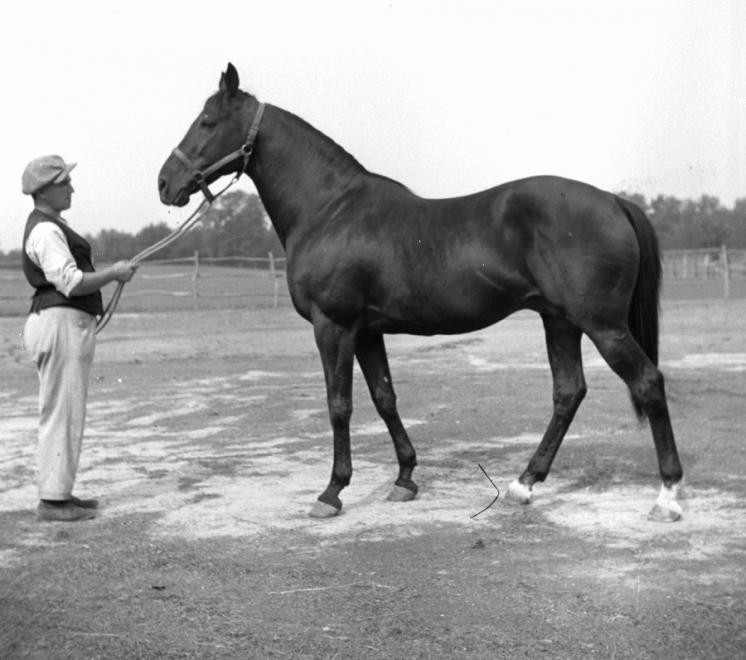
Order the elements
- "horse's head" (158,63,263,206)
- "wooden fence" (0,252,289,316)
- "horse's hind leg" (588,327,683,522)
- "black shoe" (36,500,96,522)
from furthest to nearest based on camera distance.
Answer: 1. "wooden fence" (0,252,289,316)
2. "horse's head" (158,63,263,206)
3. "black shoe" (36,500,96,522)
4. "horse's hind leg" (588,327,683,522)

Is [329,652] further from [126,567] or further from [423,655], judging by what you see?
[126,567]

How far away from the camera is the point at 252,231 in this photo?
3116 centimetres

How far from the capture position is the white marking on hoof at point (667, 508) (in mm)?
4883

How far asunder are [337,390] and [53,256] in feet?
5.69

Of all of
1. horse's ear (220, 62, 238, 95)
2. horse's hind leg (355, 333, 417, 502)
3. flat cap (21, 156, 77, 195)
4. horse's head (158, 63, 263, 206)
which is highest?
horse's ear (220, 62, 238, 95)

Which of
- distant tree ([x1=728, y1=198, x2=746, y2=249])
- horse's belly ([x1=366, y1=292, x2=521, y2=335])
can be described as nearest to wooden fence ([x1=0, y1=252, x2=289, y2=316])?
horse's belly ([x1=366, y1=292, x2=521, y2=335])

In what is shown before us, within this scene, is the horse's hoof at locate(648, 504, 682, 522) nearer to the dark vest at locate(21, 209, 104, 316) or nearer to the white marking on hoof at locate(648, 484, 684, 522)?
the white marking on hoof at locate(648, 484, 684, 522)

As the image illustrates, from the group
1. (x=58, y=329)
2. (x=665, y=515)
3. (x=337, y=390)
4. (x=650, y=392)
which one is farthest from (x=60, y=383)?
(x=665, y=515)

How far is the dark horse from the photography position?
4.90 metres

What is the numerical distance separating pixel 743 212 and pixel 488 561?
55.0 metres

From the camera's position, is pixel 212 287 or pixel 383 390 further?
pixel 212 287

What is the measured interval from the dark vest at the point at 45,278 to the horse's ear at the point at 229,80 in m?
1.25

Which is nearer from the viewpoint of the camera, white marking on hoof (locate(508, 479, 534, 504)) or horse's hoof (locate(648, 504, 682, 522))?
horse's hoof (locate(648, 504, 682, 522))

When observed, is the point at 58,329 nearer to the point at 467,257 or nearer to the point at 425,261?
the point at 425,261
